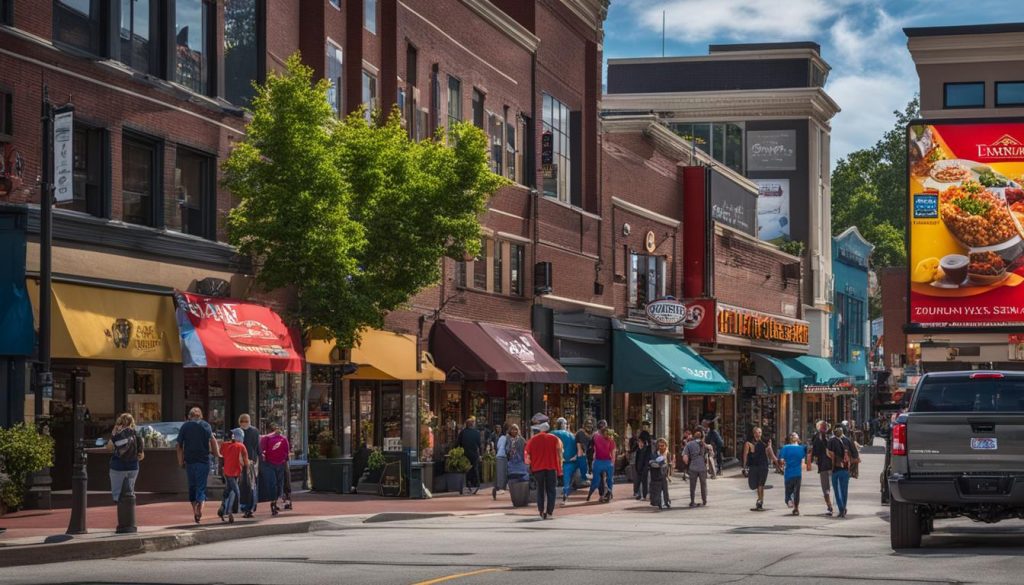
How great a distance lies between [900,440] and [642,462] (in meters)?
18.0

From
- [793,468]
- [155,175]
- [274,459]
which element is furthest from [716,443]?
[155,175]

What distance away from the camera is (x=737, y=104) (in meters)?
88.7

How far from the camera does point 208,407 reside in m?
32.4

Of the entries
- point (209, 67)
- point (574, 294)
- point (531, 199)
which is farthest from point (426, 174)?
point (574, 294)

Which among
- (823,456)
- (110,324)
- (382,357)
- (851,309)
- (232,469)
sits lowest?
(823,456)

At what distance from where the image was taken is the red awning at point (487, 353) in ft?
135

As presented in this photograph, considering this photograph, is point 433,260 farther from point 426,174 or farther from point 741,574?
point 741,574

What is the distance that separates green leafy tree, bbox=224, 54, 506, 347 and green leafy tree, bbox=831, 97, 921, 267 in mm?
88068

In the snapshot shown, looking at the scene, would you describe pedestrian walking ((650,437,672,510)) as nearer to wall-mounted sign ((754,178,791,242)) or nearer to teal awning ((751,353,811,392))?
teal awning ((751,353,811,392))

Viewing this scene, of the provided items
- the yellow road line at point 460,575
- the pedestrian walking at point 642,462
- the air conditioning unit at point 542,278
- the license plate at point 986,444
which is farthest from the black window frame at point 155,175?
the air conditioning unit at point 542,278

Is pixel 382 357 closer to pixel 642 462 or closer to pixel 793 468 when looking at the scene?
pixel 642 462

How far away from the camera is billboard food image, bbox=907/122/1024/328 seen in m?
45.3

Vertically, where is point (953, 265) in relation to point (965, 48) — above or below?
below

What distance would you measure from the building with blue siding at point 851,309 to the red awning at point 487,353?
152 feet
